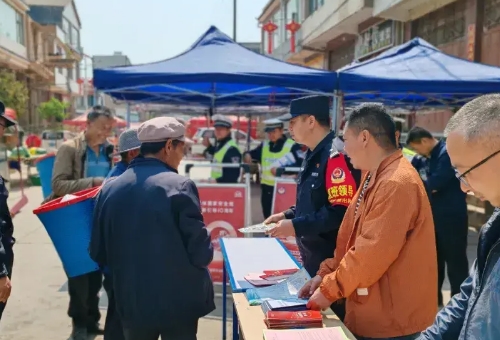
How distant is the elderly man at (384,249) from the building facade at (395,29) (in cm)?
891

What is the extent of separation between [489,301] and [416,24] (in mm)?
13214

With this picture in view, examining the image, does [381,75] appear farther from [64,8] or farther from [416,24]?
[64,8]

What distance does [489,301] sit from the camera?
4.00 ft

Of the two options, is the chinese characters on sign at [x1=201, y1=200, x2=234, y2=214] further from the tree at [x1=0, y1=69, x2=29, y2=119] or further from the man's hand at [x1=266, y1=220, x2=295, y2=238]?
the tree at [x1=0, y1=69, x2=29, y2=119]

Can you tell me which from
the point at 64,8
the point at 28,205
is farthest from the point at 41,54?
the point at 28,205

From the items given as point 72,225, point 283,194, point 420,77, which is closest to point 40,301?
point 72,225

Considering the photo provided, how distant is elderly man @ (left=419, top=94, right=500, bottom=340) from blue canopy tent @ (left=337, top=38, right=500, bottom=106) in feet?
13.6

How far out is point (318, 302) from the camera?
203 centimetres

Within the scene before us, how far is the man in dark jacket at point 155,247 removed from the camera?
2.22m

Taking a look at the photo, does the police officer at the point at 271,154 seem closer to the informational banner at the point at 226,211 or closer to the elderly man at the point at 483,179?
the informational banner at the point at 226,211

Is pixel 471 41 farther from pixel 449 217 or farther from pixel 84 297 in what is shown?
pixel 84 297

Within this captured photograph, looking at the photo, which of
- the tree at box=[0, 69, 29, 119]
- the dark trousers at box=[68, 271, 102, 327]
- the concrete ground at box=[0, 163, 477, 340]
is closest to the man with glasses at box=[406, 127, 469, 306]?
the concrete ground at box=[0, 163, 477, 340]

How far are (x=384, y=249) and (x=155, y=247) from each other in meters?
1.04

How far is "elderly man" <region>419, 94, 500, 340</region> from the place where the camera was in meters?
1.22
